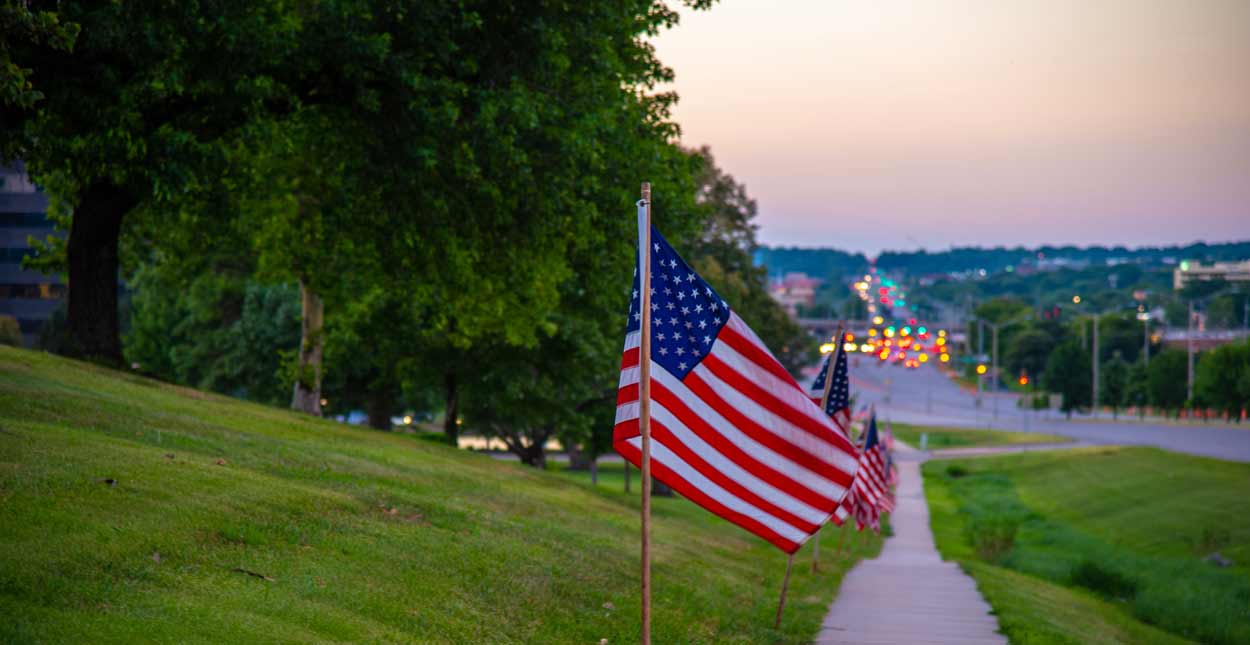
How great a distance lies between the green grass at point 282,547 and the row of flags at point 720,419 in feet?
7.01

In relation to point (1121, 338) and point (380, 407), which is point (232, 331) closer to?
point (380, 407)

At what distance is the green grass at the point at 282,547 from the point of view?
29.5 ft

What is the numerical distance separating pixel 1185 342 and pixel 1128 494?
107m

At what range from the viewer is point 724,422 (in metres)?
10.2

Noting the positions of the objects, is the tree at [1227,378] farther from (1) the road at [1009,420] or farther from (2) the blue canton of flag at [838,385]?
(2) the blue canton of flag at [838,385]

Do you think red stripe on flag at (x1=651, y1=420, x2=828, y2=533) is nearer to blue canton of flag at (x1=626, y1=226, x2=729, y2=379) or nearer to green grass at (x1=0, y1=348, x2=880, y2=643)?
blue canton of flag at (x1=626, y1=226, x2=729, y2=379)

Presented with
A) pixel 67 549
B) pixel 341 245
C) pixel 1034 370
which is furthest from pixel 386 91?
pixel 1034 370

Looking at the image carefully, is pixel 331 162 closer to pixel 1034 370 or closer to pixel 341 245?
pixel 341 245

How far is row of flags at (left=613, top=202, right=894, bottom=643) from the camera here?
1009cm

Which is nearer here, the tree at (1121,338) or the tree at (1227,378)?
the tree at (1227,378)

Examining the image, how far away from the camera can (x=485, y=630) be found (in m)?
10.8

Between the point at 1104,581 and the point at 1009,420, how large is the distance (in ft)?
272

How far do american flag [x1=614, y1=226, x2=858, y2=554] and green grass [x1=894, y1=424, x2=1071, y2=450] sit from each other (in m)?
77.7

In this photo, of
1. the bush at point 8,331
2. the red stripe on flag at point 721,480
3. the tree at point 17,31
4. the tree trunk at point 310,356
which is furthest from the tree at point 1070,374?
the tree at point 17,31
